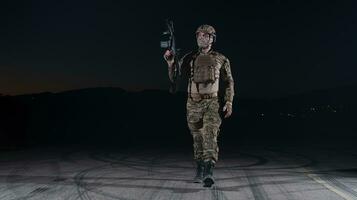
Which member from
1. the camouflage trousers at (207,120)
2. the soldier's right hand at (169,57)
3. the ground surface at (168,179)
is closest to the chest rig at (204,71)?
the camouflage trousers at (207,120)

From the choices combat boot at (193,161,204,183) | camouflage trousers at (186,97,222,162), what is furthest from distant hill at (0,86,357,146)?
camouflage trousers at (186,97,222,162)

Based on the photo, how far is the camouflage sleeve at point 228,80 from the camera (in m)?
6.47

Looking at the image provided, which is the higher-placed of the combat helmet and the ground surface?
the combat helmet

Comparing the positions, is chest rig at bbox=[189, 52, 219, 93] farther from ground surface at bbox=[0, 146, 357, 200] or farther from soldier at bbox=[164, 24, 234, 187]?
ground surface at bbox=[0, 146, 357, 200]

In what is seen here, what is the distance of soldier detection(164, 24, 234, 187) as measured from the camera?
617 cm

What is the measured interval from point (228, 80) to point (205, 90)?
22.0 inches

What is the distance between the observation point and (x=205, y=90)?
20.4 ft

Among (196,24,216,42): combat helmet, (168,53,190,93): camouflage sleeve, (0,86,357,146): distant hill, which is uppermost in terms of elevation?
(196,24,216,42): combat helmet

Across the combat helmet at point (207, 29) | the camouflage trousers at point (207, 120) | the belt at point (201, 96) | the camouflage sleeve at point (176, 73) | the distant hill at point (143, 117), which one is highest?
the combat helmet at point (207, 29)

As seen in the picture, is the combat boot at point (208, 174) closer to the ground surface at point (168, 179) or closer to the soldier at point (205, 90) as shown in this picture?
the soldier at point (205, 90)

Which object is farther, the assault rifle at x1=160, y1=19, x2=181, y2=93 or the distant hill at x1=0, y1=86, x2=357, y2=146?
the distant hill at x1=0, y1=86, x2=357, y2=146

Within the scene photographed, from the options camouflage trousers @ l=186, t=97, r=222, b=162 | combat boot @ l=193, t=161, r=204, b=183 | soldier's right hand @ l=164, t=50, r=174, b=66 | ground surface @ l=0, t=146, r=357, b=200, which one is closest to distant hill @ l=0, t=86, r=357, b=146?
ground surface @ l=0, t=146, r=357, b=200

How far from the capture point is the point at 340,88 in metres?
200

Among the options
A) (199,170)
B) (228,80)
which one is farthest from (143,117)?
(228,80)
